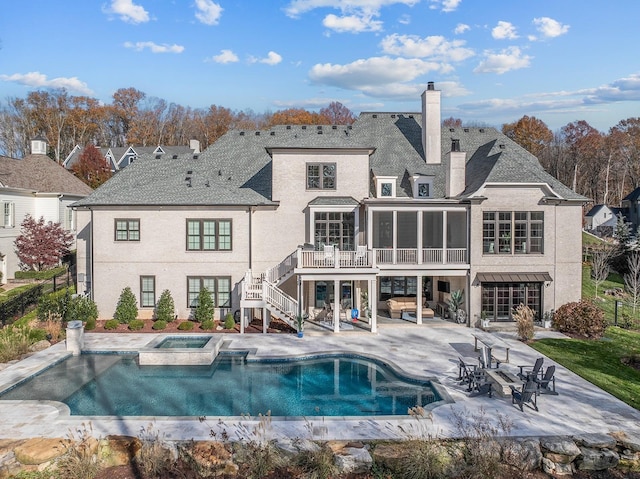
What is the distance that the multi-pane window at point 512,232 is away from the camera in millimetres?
21969

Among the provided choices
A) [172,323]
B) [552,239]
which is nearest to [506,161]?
[552,239]

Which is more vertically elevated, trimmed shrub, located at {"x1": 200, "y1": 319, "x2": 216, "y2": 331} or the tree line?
the tree line

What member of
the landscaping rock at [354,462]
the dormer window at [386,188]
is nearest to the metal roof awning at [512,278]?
the dormer window at [386,188]

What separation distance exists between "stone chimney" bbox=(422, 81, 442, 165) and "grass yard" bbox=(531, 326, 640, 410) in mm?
12470

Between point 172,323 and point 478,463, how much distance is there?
54.6 ft

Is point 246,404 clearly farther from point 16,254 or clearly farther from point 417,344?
point 16,254

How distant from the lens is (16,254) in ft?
102

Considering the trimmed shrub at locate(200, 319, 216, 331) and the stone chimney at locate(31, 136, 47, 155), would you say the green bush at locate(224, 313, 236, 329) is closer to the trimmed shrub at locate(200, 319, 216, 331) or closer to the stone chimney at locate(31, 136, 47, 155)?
the trimmed shrub at locate(200, 319, 216, 331)

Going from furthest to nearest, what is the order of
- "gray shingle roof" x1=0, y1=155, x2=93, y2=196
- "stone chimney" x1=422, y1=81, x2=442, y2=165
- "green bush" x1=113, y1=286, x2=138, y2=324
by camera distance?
"gray shingle roof" x1=0, y1=155, x2=93, y2=196
"stone chimney" x1=422, y1=81, x2=442, y2=165
"green bush" x1=113, y1=286, x2=138, y2=324

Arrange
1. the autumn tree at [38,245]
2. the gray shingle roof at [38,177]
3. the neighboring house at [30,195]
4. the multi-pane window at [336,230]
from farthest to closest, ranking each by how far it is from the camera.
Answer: the gray shingle roof at [38,177] < the neighboring house at [30,195] < the autumn tree at [38,245] < the multi-pane window at [336,230]

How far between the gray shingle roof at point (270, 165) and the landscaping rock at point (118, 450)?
46.3 ft

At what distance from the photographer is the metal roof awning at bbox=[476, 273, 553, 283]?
70.6ft

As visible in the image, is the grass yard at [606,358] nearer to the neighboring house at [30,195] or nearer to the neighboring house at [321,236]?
the neighboring house at [321,236]

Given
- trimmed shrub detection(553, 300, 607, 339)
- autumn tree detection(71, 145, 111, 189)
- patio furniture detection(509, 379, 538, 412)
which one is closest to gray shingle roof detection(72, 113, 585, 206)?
trimmed shrub detection(553, 300, 607, 339)
